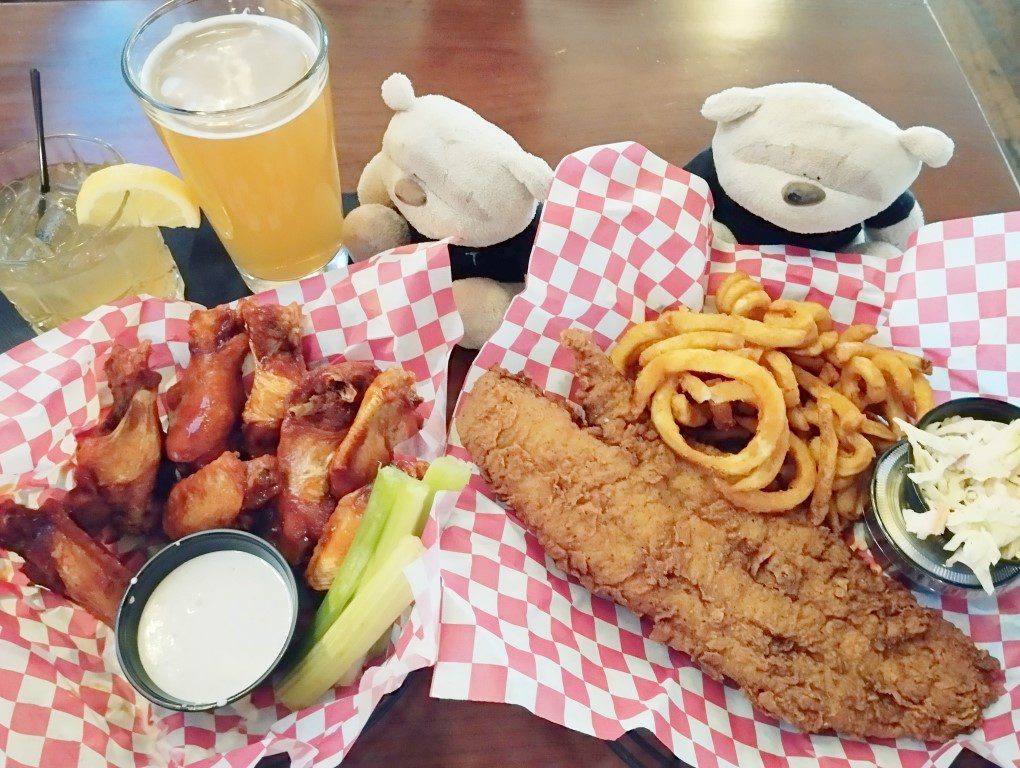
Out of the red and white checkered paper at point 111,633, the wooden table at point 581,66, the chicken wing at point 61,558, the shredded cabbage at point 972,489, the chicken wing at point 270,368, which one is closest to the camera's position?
the red and white checkered paper at point 111,633

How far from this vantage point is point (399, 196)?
1774mm

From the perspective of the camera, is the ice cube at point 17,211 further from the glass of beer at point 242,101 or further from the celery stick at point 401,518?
the celery stick at point 401,518

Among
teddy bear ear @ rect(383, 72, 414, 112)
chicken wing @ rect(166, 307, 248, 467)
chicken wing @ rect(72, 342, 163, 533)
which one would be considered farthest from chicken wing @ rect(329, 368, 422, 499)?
teddy bear ear @ rect(383, 72, 414, 112)

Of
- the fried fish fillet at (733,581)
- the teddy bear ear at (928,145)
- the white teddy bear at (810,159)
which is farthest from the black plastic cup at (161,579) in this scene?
the teddy bear ear at (928,145)

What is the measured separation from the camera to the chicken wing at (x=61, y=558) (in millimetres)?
1327

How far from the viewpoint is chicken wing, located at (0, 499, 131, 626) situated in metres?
1.33

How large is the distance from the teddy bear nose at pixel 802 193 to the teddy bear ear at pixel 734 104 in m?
0.20

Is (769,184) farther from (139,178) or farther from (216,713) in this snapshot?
(216,713)

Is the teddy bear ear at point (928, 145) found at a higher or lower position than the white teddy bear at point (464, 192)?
higher

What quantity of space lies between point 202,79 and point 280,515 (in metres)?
0.93

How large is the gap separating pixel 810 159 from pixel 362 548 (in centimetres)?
128

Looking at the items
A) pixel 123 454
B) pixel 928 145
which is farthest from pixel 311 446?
pixel 928 145

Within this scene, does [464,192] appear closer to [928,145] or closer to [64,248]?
[64,248]

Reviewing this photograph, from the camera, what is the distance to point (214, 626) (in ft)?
4.36
